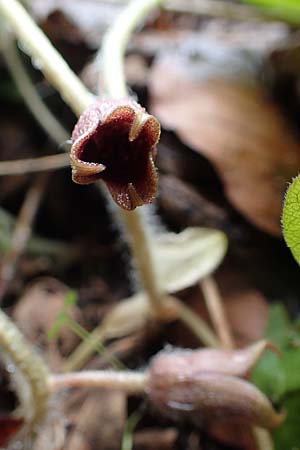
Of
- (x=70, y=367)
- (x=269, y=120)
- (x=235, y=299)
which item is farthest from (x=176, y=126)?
(x=70, y=367)

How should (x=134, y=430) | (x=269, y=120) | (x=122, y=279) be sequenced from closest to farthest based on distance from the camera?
(x=134, y=430) < (x=269, y=120) < (x=122, y=279)

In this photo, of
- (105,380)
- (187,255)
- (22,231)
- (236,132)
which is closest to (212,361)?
(105,380)

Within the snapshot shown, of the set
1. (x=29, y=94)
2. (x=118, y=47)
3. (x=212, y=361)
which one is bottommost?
(x=212, y=361)

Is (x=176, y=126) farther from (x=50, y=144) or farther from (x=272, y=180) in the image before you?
(x=50, y=144)

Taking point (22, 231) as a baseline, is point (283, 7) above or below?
above

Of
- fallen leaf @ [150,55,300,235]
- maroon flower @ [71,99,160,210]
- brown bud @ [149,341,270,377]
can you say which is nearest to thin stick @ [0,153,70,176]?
fallen leaf @ [150,55,300,235]

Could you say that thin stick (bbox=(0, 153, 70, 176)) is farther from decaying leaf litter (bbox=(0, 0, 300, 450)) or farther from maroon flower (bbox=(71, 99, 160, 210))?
maroon flower (bbox=(71, 99, 160, 210))

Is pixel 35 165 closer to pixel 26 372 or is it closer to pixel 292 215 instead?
pixel 26 372
